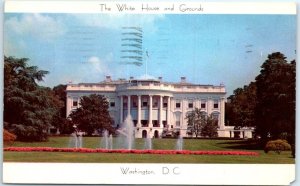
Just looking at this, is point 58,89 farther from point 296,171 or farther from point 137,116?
point 296,171

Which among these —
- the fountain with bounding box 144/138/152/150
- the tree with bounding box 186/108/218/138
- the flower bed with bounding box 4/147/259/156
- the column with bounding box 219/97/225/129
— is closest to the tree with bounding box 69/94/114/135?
the flower bed with bounding box 4/147/259/156

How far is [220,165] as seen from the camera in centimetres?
1377

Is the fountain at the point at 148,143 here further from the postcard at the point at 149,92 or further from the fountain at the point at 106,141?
the fountain at the point at 106,141

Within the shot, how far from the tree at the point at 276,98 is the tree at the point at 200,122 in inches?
28.5

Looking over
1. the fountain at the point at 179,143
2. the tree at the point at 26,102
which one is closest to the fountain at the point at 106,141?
the tree at the point at 26,102

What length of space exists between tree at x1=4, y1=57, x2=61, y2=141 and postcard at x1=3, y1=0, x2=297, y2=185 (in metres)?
0.02

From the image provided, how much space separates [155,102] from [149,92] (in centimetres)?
19

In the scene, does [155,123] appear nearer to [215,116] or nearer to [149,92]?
[149,92]

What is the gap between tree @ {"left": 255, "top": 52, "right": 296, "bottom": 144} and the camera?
13781mm

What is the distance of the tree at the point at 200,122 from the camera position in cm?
1409

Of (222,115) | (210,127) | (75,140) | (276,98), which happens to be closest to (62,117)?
(75,140)

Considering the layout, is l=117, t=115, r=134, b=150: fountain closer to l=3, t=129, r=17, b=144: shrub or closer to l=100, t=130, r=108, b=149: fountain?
l=100, t=130, r=108, b=149: fountain

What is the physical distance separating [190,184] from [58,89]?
8.74 feet

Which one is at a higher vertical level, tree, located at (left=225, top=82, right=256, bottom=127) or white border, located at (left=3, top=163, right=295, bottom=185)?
tree, located at (left=225, top=82, right=256, bottom=127)
